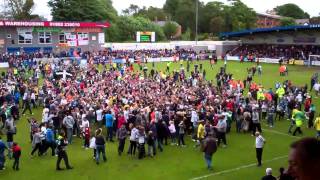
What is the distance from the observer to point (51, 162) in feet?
55.0

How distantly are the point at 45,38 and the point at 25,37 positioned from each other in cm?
294

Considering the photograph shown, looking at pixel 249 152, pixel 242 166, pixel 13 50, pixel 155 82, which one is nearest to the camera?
pixel 242 166

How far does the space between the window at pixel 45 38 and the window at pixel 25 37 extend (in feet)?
5.38

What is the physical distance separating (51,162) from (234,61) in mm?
49468

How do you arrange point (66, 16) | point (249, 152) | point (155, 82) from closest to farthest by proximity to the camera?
point (249, 152) → point (155, 82) → point (66, 16)

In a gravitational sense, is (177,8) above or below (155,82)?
above

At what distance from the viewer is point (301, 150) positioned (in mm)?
2072

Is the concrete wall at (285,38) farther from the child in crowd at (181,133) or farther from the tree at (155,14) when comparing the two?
the tree at (155,14)

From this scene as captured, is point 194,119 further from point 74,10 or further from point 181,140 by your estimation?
point 74,10

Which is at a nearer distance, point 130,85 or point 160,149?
point 160,149

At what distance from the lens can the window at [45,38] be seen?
199ft

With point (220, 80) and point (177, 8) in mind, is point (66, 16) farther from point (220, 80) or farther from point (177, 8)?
point (220, 80)

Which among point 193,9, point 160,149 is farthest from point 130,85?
point 193,9

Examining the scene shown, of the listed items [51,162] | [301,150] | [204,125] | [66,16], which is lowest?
[51,162]
